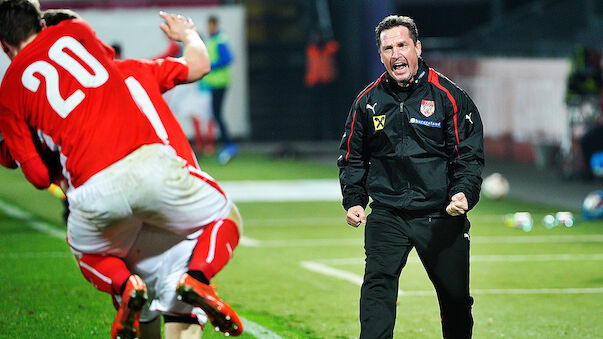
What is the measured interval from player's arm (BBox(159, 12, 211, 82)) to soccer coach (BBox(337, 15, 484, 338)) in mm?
962

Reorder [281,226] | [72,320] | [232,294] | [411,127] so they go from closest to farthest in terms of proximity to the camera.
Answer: [411,127] → [72,320] → [232,294] → [281,226]

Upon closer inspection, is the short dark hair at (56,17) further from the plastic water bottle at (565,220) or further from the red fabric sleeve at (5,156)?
the plastic water bottle at (565,220)

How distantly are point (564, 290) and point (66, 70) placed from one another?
566 cm

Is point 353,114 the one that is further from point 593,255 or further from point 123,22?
point 123,22

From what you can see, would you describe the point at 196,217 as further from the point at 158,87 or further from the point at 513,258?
the point at 513,258

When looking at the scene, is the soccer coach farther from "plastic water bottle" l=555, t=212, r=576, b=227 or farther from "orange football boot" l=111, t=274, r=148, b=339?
"plastic water bottle" l=555, t=212, r=576, b=227

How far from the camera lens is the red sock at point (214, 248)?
A: 17.7 ft

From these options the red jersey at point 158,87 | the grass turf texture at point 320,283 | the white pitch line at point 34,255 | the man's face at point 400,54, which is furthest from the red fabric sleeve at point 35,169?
the white pitch line at point 34,255

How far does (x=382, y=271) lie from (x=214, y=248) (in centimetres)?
111

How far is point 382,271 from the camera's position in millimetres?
6164

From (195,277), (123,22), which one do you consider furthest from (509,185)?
(195,277)

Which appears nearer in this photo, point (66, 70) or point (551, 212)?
point (66, 70)

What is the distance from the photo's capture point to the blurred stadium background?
8656mm

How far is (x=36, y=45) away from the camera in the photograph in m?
5.19
